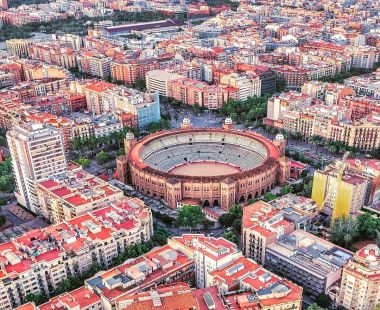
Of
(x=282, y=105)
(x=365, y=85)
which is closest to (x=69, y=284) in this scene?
(x=282, y=105)

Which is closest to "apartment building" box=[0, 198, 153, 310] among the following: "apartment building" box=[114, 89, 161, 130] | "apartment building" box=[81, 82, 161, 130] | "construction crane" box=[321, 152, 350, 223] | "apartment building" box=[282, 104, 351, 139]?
"construction crane" box=[321, 152, 350, 223]

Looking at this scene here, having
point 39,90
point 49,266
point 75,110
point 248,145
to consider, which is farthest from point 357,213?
point 39,90

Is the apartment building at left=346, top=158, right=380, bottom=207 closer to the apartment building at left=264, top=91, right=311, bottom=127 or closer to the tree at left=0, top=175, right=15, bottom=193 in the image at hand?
the apartment building at left=264, top=91, right=311, bottom=127

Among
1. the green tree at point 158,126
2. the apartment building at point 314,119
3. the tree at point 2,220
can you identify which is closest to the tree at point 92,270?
the tree at point 2,220

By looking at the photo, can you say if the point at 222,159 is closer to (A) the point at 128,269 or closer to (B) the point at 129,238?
(B) the point at 129,238

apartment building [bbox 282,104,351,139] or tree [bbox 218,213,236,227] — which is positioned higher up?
apartment building [bbox 282,104,351,139]

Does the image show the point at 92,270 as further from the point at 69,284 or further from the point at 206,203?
the point at 206,203

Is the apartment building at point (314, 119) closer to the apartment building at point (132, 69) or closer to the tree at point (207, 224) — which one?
the tree at point (207, 224)
